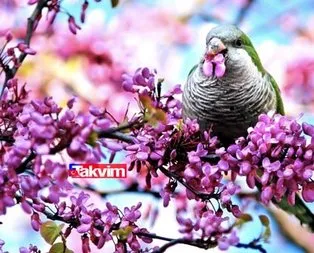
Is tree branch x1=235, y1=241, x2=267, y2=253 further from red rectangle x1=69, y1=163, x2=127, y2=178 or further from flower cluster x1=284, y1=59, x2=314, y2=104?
flower cluster x1=284, y1=59, x2=314, y2=104

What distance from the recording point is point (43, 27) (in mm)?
2584

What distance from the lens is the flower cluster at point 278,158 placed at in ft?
2.96

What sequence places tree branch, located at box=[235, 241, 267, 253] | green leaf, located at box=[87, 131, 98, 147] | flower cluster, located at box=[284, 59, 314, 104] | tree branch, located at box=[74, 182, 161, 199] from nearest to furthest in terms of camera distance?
green leaf, located at box=[87, 131, 98, 147] → tree branch, located at box=[235, 241, 267, 253] → tree branch, located at box=[74, 182, 161, 199] → flower cluster, located at box=[284, 59, 314, 104]

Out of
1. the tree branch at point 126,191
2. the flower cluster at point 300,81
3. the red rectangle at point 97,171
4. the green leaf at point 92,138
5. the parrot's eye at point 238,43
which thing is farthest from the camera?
the flower cluster at point 300,81

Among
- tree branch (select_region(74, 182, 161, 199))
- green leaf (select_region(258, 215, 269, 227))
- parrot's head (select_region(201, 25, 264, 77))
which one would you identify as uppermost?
parrot's head (select_region(201, 25, 264, 77))

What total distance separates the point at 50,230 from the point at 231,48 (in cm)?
59

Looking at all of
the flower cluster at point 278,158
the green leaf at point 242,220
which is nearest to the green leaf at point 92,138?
the green leaf at point 242,220

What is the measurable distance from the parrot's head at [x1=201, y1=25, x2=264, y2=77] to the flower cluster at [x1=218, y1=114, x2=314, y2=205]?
0.31m

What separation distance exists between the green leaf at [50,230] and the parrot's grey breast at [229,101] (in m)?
0.54

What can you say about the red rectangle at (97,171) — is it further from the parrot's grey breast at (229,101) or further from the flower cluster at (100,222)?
the parrot's grey breast at (229,101)

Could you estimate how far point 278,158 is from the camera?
918 mm

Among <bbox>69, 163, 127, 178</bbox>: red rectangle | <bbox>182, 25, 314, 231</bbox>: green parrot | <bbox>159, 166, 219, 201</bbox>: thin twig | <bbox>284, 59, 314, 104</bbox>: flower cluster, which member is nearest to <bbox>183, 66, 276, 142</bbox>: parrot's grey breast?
<bbox>182, 25, 314, 231</bbox>: green parrot

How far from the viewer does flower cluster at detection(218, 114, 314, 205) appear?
Answer: 2.96 ft

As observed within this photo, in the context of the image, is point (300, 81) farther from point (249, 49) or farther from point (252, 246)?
point (252, 246)
